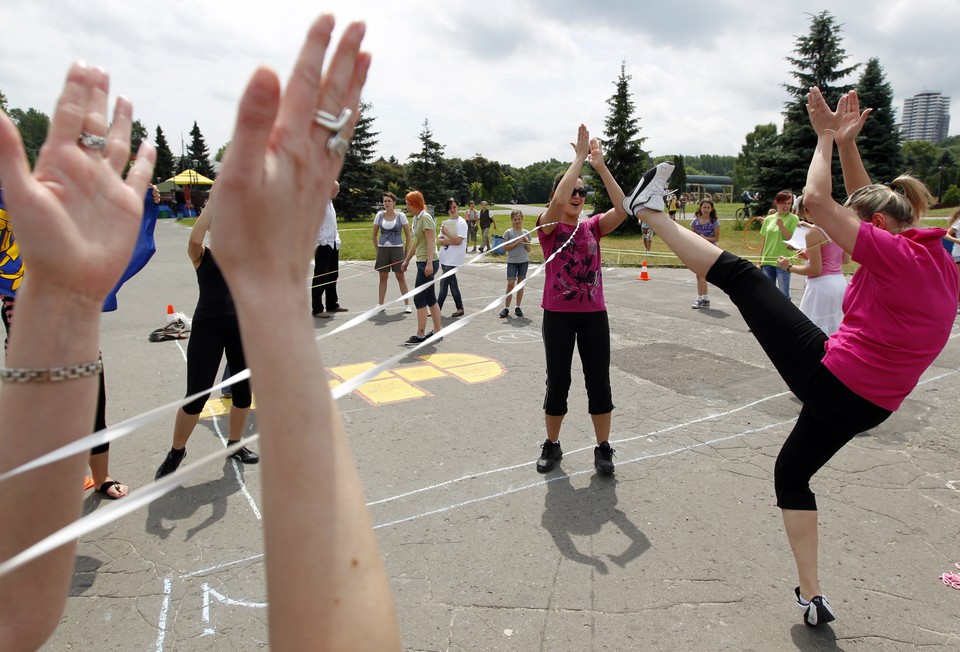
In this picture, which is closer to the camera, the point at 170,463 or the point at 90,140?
the point at 90,140

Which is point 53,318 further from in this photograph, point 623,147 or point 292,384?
point 623,147

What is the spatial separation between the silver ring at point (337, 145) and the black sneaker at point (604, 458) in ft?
13.3

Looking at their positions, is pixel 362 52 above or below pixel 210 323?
above

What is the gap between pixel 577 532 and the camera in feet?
12.3

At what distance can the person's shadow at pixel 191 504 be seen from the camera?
12.6ft

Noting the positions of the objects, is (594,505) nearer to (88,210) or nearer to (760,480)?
(760,480)

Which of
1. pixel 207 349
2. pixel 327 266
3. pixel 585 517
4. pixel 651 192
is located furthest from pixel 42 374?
pixel 327 266

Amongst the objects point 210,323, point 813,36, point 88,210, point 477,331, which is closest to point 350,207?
point 813,36

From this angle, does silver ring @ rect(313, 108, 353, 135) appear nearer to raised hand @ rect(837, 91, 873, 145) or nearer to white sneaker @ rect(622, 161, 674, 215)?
white sneaker @ rect(622, 161, 674, 215)

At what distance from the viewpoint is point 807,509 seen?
300cm

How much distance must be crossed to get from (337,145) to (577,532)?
11.3 feet

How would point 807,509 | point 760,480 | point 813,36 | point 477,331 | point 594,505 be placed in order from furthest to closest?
point 813,36 < point 477,331 < point 760,480 < point 594,505 < point 807,509

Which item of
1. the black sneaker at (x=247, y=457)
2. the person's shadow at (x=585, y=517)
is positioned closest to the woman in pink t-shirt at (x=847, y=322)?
the person's shadow at (x=585, y=517)

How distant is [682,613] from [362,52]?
10.2 ft
